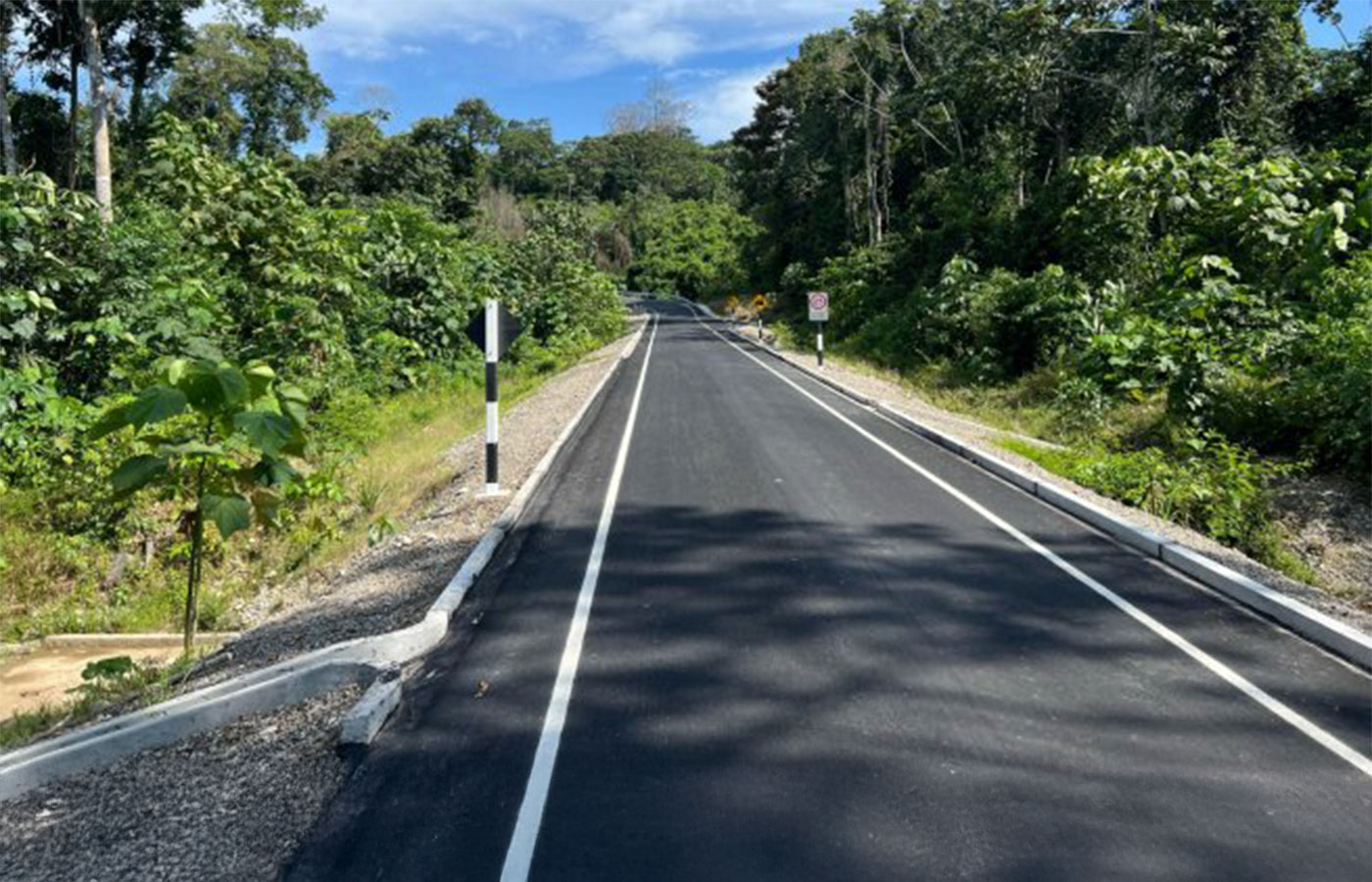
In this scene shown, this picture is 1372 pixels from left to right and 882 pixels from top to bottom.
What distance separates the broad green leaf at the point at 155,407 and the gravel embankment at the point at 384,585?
1691 millimetres

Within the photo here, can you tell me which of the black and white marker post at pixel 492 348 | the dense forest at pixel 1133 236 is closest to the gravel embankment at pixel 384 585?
the black and white marker post at pixel 492 348

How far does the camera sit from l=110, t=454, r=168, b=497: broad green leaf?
5.46 metres

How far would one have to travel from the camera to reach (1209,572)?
716 cm

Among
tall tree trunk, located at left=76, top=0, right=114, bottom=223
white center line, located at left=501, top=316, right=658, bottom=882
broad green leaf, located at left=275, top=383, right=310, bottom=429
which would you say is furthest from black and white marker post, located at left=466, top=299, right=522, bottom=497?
tall tree trunk, located at left=76, top=0, right=114, bottom=223

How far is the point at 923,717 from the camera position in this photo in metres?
4.78

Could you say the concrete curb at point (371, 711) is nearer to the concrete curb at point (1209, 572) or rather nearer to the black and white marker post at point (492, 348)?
the black and white marker post at point (492, 348)

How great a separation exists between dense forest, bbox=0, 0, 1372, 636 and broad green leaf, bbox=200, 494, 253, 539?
0.03m

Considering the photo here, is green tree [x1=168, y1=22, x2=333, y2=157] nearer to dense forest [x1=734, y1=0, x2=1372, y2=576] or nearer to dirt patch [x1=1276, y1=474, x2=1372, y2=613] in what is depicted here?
dense forest [x1=734, y1=0, x2=1372, y2=576]

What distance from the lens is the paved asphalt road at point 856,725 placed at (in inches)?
143

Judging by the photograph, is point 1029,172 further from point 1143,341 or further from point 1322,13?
point 1143,341

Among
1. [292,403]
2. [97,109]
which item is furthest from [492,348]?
[97,109]

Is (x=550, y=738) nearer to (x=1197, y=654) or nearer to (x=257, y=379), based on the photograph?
(x=257, y=379)

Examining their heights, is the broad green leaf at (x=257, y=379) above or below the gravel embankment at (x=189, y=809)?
above

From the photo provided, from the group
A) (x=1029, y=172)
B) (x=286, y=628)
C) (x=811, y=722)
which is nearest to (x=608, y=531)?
(x=286, y=628)
